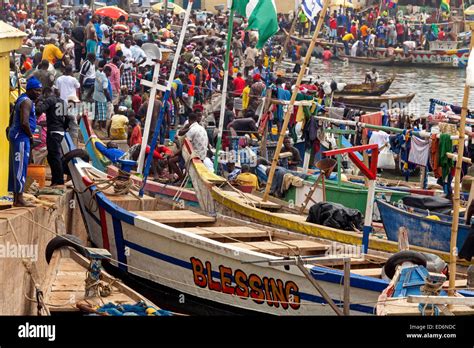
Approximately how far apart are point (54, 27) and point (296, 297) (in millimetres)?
27938

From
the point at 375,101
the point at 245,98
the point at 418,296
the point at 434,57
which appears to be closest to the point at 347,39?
the point at 434,57

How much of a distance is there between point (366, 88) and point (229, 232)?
2578cm

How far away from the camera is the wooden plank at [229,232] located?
49.1 feet

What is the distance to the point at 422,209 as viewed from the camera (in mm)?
17094

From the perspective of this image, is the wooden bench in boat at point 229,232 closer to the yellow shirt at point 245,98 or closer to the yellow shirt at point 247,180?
the yellow shirt at point 247,180

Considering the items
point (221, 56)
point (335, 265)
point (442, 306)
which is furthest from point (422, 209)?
point (221, 56)

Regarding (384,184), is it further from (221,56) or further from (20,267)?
(221,56)

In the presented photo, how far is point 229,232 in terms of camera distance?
49.7 feet

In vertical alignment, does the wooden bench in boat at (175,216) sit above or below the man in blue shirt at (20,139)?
below

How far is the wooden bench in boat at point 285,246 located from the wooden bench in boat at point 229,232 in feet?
1.42

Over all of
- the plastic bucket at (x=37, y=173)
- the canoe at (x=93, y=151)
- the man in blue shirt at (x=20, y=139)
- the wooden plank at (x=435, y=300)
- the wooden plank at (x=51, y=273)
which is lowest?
the wooden plank at (x=51, y=273)

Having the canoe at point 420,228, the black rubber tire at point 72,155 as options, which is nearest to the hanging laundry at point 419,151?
the canoe at point 420,228

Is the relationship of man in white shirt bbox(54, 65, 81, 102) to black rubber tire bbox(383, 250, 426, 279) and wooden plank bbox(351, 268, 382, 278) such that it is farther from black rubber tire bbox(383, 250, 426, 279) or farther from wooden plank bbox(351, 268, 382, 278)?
black rubber tire bbox(383, 250, 426, 279)

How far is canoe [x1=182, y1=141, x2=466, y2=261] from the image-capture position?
48.8ft
